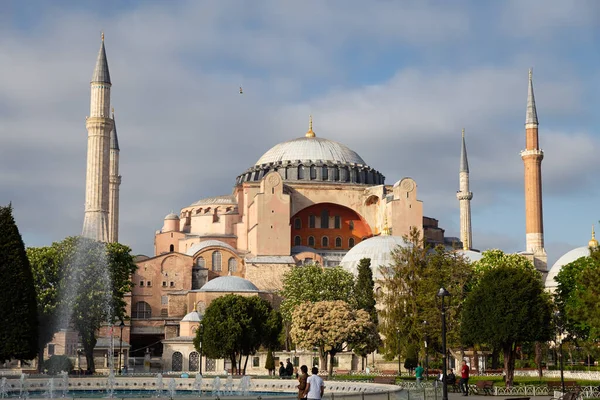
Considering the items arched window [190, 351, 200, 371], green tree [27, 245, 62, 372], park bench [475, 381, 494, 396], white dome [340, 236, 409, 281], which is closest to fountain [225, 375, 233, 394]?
park bench [475, 381, 494, 396]

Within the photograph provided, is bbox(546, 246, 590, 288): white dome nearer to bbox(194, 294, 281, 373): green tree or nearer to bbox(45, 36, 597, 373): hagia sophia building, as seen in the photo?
bbox(45, 36, 597, 373): hagia sophia building

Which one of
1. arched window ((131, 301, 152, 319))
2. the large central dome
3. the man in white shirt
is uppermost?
the large central dome

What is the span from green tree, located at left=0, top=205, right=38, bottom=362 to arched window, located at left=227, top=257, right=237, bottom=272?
34.5m

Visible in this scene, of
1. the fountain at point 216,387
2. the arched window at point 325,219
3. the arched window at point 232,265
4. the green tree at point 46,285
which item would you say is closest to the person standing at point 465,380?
the fountain at point 216,387

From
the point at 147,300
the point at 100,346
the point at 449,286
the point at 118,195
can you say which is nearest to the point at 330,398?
the point at 449,286

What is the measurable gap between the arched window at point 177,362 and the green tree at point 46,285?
12595 millimetres

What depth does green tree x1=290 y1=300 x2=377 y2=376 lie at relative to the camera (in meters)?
43.5

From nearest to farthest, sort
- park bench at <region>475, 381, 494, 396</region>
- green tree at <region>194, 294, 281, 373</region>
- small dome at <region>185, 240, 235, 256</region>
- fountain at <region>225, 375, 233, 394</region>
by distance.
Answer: park bench at <region>475, 381, 494, 396</region>, fountain at <region>225, 375, 233, 394</region>, green tree at <region>194, 294, 281, 373</region>, small dome at <region>185, 240, 235, 256</region>

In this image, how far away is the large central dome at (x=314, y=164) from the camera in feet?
236

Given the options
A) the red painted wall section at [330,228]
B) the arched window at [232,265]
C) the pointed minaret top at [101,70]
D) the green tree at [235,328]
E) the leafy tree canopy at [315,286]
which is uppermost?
the pointed minaret top at [101,70]

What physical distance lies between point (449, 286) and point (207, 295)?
2096 centimetres

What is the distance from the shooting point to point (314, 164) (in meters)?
72.2

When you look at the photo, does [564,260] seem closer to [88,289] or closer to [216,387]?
[88,289]

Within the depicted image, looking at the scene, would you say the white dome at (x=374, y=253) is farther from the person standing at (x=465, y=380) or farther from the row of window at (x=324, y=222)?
the person standing at (x=465, y=380)
